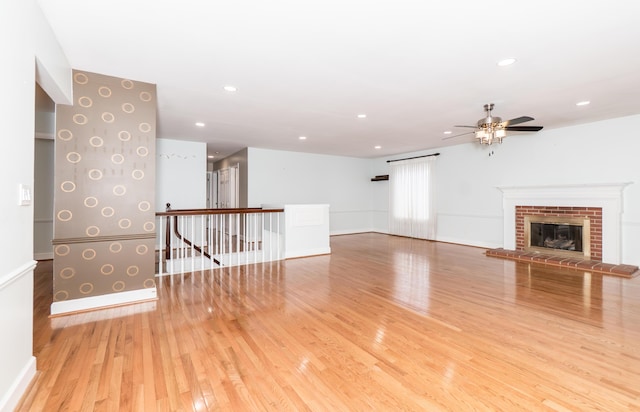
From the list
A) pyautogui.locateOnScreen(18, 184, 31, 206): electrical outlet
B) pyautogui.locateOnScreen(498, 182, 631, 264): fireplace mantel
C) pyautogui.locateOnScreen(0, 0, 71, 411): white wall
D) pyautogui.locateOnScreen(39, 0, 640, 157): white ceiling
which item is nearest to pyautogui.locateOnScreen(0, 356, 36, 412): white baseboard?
pyautogui.locateOnScreen(0, 0, 71, 411): white wall

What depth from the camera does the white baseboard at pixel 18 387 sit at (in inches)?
65.9

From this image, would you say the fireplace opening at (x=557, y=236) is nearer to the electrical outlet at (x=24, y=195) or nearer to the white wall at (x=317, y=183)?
the white wall at (x=317, y=183)

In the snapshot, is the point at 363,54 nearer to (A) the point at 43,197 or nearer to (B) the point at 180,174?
(B) the point at 180,174

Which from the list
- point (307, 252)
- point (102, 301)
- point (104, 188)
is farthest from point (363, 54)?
point (307, 252)

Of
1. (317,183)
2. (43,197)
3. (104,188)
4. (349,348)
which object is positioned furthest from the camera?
(317,183)

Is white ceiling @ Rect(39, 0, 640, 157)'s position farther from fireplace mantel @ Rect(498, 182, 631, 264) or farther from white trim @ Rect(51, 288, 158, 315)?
white trim @ Rect(51, 288, 158, 315)

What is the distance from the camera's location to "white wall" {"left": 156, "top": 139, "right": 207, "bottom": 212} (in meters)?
6.79

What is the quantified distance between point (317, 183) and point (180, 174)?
3.78 meters

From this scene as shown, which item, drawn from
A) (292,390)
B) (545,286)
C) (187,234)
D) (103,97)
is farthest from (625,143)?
(187,234)

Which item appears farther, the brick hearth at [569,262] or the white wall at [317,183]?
the white wall at [317,183]

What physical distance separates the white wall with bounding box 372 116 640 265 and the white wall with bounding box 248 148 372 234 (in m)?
1.93

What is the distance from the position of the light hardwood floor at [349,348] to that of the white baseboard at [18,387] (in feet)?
0.17

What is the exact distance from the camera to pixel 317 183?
357 inches

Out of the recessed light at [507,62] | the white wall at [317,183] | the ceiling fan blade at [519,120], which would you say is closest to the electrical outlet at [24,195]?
the recessed light at [507,62]
